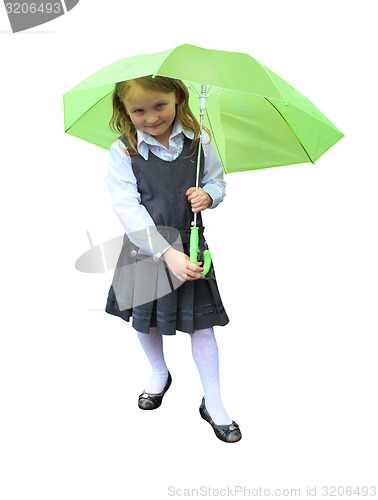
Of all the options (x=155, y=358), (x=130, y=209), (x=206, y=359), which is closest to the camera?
(x=130, y=209)

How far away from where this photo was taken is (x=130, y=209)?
2.07m

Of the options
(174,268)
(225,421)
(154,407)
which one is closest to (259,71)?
(174,268)

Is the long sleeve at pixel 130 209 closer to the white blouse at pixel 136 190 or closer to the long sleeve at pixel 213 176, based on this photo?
the white blouse at pixel 136 190

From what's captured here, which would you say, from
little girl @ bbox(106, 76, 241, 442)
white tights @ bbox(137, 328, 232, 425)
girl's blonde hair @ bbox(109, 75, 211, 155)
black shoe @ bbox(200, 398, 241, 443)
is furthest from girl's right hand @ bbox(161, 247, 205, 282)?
black shoe @ bbox(200, 398, 241, 443)

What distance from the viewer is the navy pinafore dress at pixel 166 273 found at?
210 cm

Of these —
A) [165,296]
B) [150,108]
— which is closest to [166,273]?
[165,296]

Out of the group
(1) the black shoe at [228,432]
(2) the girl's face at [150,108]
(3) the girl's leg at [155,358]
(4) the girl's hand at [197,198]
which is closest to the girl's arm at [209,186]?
(4) the girl's hand at [197,198]

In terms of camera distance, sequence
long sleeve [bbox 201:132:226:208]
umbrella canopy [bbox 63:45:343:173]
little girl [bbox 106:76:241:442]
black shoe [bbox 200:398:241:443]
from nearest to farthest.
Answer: umbrella canopy [bbox 63:45:343:173]
little girl [bbox 106:76:241:442]
long sleeve [bbox 201:132:226:208]
black shoe [bbox 200:398:241:443]

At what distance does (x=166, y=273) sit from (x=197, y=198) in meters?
0.36

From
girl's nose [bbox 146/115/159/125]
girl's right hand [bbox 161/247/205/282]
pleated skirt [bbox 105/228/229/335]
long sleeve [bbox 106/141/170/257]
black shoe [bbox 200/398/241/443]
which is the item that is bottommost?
black shoe [bbox 200/398/241/443]

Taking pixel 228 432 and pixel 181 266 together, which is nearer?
pixel 181 266

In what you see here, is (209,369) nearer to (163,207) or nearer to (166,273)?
(166,273)

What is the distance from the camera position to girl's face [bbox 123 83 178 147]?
192 centimetres

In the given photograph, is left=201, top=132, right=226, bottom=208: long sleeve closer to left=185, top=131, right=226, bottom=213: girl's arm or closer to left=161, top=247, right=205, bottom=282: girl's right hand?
left=185, top=131, right=226, bottom=213: girl's arm
